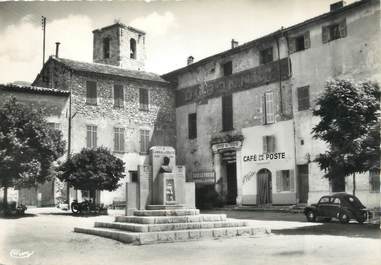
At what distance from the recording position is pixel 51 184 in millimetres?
27922

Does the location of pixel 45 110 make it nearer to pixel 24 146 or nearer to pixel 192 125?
pixel 24 146

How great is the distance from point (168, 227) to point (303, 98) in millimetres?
14269

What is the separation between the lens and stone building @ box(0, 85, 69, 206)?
88.8ft

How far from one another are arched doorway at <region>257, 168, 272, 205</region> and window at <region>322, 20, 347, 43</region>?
776 cm

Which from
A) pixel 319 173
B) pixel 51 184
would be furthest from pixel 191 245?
pixel 51 184

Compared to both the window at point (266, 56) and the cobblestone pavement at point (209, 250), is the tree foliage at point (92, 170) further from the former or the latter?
the window at point (266, 56)

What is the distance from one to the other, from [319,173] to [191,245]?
13.9 meters

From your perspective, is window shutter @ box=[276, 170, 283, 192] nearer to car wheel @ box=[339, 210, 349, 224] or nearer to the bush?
the bush

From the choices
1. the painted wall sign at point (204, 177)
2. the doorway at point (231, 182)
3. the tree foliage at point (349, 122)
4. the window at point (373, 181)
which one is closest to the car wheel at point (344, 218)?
the tree foliage at point (349, 122)

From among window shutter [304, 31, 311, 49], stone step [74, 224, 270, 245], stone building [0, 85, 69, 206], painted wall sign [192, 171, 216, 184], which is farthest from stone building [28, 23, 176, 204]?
stone step [74, 224, 270, 245]

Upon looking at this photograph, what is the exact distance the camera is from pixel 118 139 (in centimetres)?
3083

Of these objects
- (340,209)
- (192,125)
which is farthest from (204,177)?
(340,209)

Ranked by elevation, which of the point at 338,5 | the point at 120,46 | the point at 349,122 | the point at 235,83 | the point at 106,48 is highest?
the point at 106,48

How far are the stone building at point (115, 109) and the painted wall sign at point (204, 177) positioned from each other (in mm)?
3346
